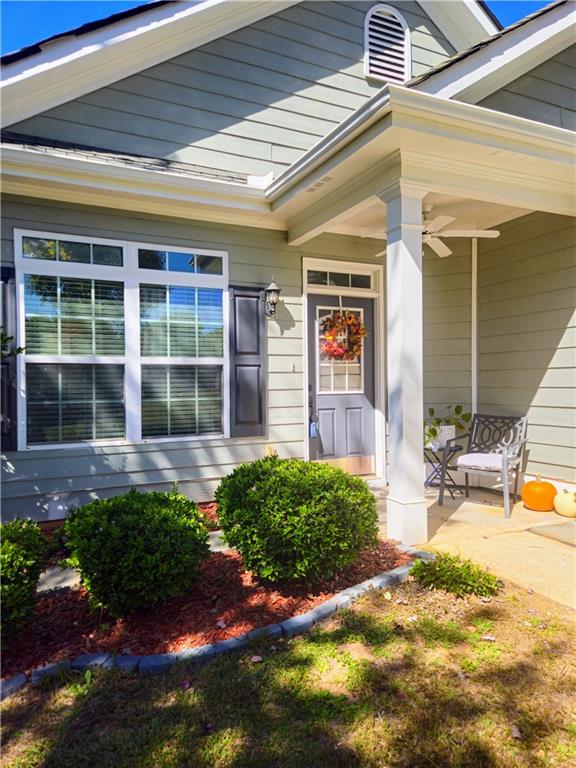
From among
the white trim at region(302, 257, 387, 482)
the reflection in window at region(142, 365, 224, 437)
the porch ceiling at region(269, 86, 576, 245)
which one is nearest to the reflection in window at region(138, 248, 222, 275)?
the porch ceiling at region(269, 86, 576, 245)

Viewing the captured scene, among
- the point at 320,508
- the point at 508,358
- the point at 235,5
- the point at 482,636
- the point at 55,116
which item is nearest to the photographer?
the point at 482,636

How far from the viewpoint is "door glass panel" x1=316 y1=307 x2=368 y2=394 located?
5.20 m

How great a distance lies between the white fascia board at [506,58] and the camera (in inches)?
147

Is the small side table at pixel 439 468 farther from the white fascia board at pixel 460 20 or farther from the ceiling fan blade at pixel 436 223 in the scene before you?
the white fascia board at pixel 460 20

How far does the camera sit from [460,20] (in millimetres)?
5949

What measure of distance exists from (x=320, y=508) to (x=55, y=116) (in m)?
4.09

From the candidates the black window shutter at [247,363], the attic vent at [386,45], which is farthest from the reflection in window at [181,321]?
the attic vent at [386,45]

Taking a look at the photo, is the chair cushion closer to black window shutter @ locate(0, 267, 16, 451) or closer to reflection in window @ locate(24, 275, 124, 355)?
reflection in window @ locate(24, 275, 124, 355)

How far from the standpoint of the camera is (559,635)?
2.36 metres

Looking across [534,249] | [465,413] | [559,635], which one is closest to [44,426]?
[559,635]

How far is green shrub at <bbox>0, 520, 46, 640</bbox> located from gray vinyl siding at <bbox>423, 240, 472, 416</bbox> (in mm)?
4380

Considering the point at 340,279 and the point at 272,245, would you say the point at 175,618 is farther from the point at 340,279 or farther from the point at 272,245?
the point at 340,279

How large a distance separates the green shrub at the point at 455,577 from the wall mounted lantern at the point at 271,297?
269cm

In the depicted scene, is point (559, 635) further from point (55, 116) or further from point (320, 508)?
point (55, 116)
